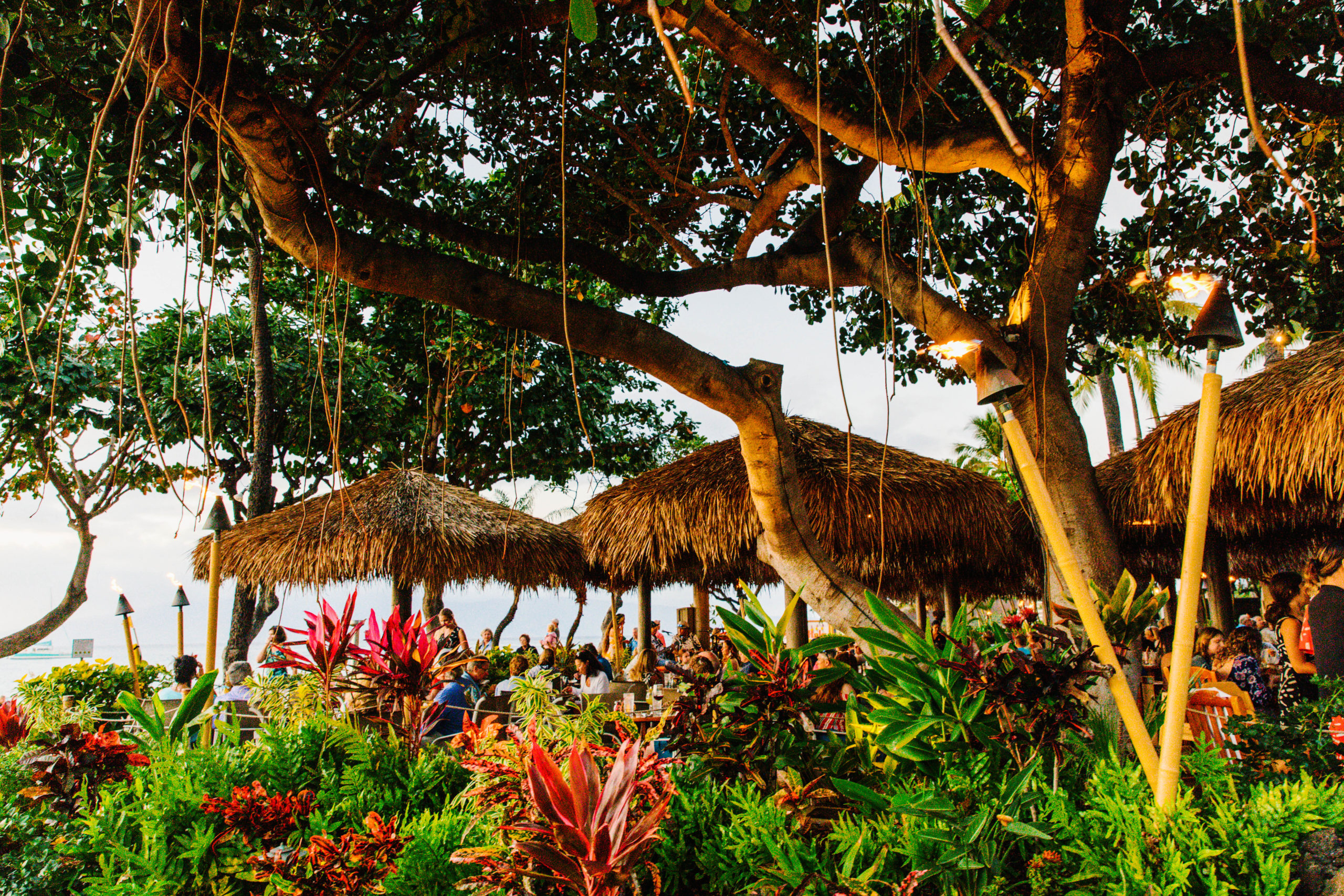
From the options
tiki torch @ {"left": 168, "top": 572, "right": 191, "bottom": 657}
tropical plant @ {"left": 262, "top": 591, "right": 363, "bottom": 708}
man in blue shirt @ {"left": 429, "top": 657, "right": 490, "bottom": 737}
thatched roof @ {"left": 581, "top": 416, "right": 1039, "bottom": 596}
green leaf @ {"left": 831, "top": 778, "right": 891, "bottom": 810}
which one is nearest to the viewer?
green leaf @ {"left": 831, "top": 778, "right": 891, "bottom": 810}

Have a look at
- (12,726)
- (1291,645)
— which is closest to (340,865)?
(12,726)

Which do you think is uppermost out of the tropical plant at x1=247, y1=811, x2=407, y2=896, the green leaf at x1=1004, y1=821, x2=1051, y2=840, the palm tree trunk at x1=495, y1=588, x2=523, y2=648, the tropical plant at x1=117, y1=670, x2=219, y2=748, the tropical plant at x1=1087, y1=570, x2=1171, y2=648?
the tropical plant at x1=1087, y1=570, x2=1171, y2=648

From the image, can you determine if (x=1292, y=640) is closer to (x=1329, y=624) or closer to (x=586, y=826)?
(x=1329, y=624)

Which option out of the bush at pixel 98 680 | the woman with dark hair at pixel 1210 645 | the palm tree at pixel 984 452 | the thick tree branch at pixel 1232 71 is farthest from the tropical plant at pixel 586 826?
the palm tree at pixel 984 452

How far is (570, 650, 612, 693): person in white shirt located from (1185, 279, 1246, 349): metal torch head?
19.7 ft

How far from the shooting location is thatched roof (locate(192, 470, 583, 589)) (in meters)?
7.79

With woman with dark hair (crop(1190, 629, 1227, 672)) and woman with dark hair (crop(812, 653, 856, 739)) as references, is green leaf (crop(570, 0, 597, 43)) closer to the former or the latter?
woman with dark hair (crop(812, 653, 856, 739))

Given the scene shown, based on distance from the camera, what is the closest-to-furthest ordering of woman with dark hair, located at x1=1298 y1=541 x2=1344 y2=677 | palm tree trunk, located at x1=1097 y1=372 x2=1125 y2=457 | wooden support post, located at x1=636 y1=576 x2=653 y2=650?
woman with dark hair, located at x1=1298 y1=541 x2=1344 y2=677 → wooden support post, located at x1=636 y1=576 x2=653 y2=650 → palm tree trunk, located at x1=1097 y1=372 x2=1125 y2=457

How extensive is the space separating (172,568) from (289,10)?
2.66 meters

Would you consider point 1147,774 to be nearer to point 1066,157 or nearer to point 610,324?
point 610,324

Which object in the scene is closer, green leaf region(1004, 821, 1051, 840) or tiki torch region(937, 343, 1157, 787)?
green leaf region(1004, 821, 1051, 840)

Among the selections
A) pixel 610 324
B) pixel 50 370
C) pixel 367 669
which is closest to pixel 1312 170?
pixel 610 324

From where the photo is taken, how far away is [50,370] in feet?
25.0

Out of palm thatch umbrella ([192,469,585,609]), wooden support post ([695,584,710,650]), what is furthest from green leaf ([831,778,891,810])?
wooden support post ([695,584,710,650])
